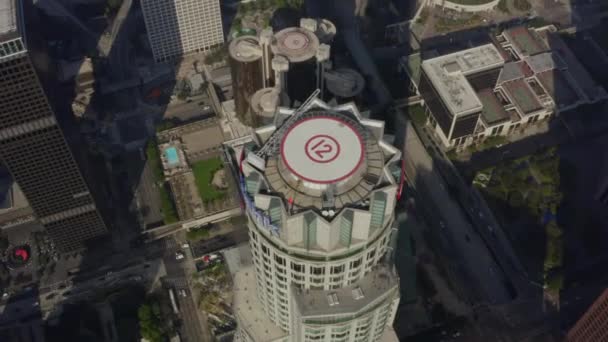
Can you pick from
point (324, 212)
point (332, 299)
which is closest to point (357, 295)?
point (332, 299)

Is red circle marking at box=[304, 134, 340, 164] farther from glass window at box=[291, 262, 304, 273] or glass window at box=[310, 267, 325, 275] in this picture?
glass window at box=[310, 267, 325, 275]

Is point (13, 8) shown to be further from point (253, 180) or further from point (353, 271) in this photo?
point (353, 271)

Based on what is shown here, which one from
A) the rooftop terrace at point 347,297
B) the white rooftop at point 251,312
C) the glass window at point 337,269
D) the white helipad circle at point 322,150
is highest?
the white helipad circle at point 322,150

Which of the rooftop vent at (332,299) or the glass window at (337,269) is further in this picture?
the rooftop vent at (332,299)

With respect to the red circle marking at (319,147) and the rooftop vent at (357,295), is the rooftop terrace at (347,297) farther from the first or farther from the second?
the red circle marking at (319,147)

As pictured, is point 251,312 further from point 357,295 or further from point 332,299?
point 357,295

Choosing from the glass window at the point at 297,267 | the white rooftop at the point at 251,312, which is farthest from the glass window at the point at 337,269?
the white rooftop at the point at 251,312

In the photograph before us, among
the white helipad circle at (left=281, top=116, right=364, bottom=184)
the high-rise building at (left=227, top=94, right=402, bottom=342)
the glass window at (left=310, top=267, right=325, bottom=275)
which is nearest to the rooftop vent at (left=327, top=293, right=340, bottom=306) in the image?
the high-rise building at (left=227, top=94, right=402, bottom=342)

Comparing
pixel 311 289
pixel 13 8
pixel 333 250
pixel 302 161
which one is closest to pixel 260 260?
pixel 311 289
